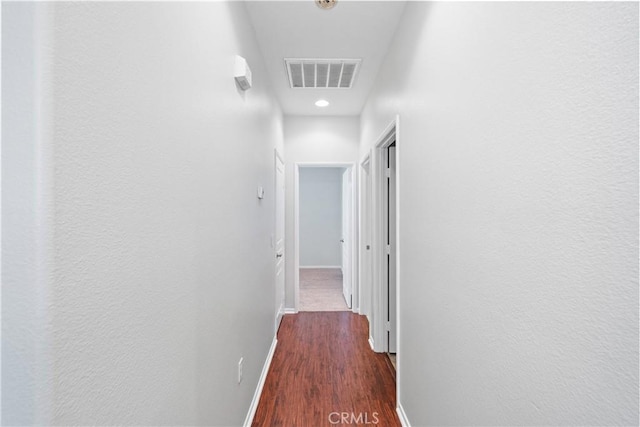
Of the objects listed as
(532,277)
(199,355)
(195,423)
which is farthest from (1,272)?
(532,277)

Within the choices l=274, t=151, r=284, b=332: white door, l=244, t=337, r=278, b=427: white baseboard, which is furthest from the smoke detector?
l=244, t=337, r=278, b=427: white baseboard

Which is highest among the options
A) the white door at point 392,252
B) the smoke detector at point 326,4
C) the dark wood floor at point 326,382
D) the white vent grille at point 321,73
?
the white vent grille at point 321,73

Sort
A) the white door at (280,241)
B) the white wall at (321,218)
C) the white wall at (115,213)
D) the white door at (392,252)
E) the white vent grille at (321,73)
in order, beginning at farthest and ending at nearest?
the white wall at (321,218), the white door at (280,241), the white door at (392,252), the white vent grille at (321,73), the white wall at (115,213)

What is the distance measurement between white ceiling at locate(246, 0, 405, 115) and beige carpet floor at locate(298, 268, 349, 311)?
2896 millimetres

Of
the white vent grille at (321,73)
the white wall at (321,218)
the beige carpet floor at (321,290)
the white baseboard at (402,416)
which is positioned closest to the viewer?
the white baseboard at (402,416)

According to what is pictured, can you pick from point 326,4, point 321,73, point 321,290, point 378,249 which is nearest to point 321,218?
point 321,290

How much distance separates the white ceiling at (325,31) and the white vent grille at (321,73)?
63mm

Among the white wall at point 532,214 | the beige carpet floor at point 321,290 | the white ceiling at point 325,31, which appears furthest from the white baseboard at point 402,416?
the white ceiling at point 325,31

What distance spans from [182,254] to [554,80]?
1133 millimetres

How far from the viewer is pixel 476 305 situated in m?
1.09

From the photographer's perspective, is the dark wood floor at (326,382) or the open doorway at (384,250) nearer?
the dark wood floor at (326,382)

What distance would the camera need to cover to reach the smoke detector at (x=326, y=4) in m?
1.89

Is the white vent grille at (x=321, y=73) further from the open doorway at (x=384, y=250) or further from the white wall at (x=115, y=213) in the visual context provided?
the white wall at (x=115, y=213)

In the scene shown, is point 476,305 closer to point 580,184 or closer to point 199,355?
point 580,184
